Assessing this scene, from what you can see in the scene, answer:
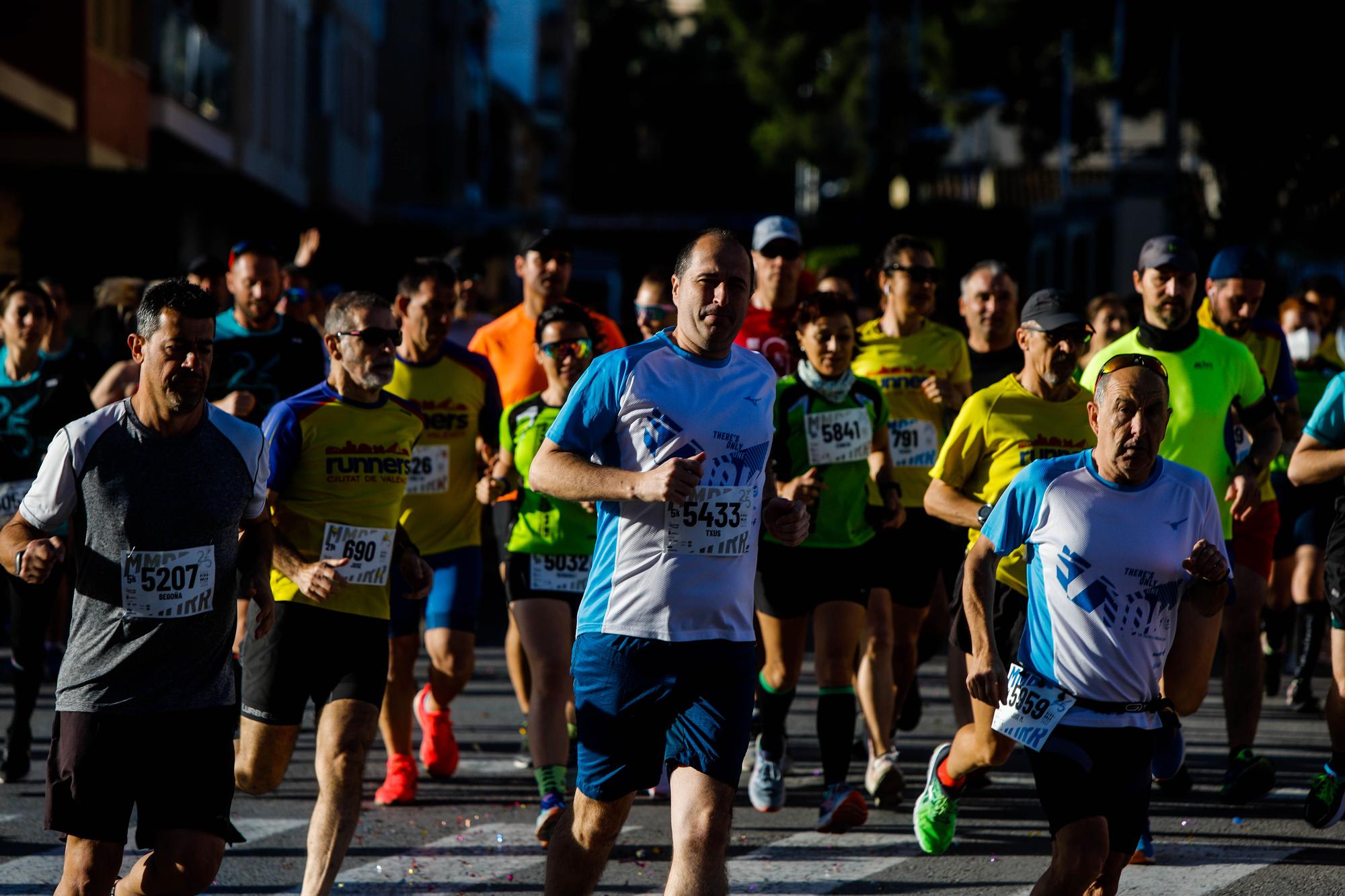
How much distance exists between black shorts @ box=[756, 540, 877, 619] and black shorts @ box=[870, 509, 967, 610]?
43 centimetres

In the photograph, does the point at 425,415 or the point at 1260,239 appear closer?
the point at 425,415

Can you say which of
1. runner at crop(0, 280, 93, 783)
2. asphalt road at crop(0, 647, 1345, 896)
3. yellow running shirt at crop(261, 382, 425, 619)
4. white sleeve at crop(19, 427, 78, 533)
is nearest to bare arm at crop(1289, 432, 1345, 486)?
asphalt road at crop(0, 647, 1345, 896)

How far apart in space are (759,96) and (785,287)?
161ft

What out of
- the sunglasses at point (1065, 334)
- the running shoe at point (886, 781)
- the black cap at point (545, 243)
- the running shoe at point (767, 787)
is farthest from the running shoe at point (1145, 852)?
the black cap at point (545, 243)

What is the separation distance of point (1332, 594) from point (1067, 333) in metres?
1.57

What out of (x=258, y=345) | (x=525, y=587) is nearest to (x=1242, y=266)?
(x=525, y=587)

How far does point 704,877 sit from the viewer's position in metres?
4.92

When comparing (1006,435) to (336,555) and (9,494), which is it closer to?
(336,555)

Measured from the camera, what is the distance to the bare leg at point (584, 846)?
5129mm

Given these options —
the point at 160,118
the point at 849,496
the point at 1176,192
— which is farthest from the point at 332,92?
the point at 849,496

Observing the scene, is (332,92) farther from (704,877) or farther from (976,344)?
(704,877)

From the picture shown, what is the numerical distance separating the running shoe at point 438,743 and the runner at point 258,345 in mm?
1516

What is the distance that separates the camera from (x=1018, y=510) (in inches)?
216

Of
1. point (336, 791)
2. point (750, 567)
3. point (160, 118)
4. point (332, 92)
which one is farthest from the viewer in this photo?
point (332, 92)
